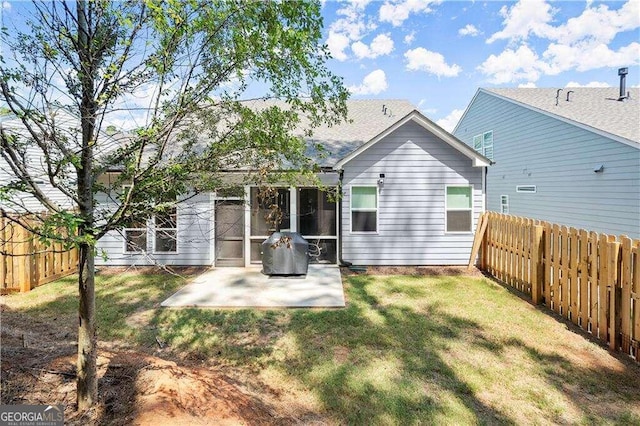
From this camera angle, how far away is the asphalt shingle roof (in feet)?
35.6

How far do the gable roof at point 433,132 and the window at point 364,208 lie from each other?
106cm

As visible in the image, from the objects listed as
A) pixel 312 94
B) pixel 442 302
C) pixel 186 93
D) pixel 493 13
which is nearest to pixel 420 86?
pixel 493 13

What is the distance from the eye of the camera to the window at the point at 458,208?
1002cm

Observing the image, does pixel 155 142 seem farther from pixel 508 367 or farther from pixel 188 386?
pixel 508 367

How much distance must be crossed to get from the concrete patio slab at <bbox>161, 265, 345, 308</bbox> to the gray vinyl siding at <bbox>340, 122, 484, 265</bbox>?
5.21 feet

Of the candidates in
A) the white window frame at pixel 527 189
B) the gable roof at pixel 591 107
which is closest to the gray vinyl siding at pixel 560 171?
the white window frame at pixel 527 189

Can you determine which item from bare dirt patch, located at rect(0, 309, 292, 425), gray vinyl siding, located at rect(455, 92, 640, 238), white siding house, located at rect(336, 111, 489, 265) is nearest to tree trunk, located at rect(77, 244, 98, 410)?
bare dirt patch, located at rect(0, 309, 292, 425)

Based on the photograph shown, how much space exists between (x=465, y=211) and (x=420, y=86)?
25.5 feet

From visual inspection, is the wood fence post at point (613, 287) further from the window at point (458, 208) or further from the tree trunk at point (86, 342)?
the tree trunk at point (86, 342)

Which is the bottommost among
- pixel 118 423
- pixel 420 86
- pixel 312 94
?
pixel 118 423

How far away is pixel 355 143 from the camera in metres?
11.2

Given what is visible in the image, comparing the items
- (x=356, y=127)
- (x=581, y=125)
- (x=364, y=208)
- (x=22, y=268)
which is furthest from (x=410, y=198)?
(x=22, y=268)

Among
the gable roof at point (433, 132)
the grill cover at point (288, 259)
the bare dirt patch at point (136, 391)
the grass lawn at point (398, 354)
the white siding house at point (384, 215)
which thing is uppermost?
the gable roof at point (433, 132)

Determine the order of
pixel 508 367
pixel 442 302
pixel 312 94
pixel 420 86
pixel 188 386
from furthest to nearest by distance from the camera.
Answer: pixel 420 86 → pixel 442 302 → pixel 508 367 → pixel 312 94 → pixel 188 386
